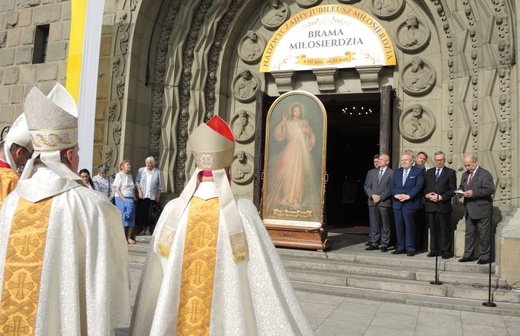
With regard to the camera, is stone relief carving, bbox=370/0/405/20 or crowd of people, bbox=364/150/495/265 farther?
stone relief carving, bbox=370/0/405/20

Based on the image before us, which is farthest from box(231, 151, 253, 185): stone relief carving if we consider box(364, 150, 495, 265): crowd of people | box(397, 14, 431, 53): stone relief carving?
box(397, 14, 431, 53): stone relief carving

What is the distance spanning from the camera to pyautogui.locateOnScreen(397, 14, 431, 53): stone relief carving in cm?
904

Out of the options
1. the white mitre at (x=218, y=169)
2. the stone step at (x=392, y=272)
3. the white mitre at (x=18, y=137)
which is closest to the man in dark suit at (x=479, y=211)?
the stone step at (x=392, y=272)

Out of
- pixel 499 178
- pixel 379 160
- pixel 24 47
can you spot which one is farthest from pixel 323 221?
pixel 24 47

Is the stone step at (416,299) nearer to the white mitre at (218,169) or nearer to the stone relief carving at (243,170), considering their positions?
the white mitre at (218,169)

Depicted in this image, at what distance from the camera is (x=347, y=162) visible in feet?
A: 48.2

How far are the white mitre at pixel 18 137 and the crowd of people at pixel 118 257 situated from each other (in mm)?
914

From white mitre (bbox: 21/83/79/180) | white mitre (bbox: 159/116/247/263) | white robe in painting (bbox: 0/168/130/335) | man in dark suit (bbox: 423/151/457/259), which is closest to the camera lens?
white robe in painting (bbox: 0/168/130/335)

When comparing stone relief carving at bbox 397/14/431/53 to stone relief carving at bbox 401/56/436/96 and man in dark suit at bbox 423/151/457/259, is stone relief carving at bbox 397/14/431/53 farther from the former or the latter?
man in dark suit at bbox 423/151/457/259

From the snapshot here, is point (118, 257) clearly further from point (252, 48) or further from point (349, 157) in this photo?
point (349, 157)

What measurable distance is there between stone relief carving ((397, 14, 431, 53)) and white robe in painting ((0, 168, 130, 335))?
786 centimetres

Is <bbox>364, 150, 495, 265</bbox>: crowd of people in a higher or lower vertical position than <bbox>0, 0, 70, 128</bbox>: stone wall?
lower

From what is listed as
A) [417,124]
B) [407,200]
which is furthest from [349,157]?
[407,200]

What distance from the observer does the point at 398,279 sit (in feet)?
20.0
